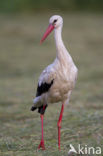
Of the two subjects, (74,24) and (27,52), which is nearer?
(27,52)

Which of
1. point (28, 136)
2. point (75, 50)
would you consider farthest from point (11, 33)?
point (28, 136)

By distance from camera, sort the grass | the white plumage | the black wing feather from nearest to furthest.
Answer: the white plumage
the black wing feather
the grass

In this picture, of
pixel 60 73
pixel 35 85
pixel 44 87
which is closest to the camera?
pixel 60 73

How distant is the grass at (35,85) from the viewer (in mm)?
5427

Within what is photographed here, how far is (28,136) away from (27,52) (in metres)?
7.84

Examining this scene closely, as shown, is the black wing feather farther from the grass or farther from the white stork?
the grass

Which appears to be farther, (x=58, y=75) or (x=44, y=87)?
(x=44, y=87)

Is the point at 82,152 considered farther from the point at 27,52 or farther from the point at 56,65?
the point at 27,52

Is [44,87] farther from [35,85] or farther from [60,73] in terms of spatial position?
[35,85]

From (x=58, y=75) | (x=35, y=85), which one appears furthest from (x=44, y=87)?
(x=35, y=85)

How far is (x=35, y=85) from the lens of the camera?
938 cm

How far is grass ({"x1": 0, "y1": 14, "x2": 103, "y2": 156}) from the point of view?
17.8 feet

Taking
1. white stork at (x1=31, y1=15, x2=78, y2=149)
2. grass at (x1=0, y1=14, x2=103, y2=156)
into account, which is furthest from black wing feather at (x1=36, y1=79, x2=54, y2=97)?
grass at (x1=0, y1=14, x2=103, y2=156)

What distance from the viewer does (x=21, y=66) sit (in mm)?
11672
